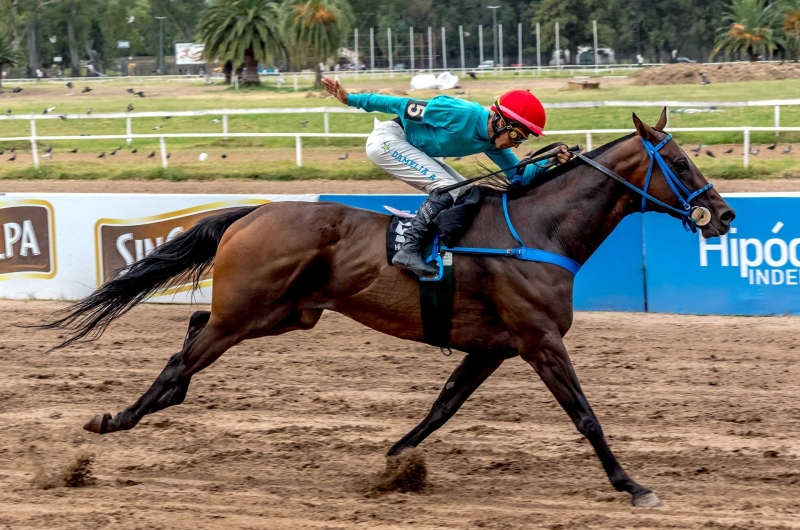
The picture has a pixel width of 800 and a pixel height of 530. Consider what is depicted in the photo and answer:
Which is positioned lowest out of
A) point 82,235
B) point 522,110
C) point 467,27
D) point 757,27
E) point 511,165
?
point 82,235

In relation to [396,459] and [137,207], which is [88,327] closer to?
[396,459]

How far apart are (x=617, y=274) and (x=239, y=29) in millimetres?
28920

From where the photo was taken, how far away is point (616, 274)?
9.14m

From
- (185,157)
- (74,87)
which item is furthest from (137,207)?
(74,87)

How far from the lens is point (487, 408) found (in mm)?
6273

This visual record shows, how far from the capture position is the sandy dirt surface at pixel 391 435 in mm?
4547

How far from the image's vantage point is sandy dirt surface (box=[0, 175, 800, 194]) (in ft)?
50.9

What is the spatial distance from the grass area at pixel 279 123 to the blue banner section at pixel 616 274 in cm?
677

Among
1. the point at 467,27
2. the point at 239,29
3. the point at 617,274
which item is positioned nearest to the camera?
the point at 617,274

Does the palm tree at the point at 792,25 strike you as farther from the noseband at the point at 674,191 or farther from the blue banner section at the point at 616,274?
the noseband at the point at 674,191

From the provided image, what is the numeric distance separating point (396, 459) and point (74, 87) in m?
46.8

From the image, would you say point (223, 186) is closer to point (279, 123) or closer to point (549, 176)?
point (279, 123)

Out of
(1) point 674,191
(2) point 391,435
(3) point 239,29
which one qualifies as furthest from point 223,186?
(3) point 239,29

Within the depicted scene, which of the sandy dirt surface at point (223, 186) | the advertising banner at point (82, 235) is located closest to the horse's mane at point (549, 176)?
the advertising banner at point (82, 235)
